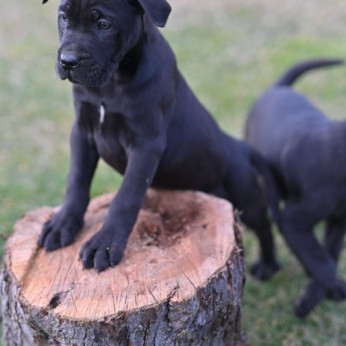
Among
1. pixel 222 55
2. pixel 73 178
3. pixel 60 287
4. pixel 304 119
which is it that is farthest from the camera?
pixel 222 55

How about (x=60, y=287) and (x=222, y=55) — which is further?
(x=222, y=55)

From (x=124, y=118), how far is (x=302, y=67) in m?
2.64

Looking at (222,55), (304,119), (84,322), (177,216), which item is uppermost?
(84,322)

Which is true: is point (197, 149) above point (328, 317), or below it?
above

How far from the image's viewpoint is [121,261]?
241 centimetres

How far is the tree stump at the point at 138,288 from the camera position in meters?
2.14

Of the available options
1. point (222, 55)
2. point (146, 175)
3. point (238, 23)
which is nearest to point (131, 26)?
point (146, 175)

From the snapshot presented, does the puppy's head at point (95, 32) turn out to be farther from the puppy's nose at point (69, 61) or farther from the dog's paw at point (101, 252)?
the dog's paw at point (101, 252)

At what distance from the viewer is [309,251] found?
11.3ft

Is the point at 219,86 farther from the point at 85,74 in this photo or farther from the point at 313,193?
the point at 85,74

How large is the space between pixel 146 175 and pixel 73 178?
1.41ft

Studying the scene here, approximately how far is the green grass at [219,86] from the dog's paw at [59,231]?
1.38 metres

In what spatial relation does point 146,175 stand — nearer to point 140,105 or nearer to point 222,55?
point 140,105

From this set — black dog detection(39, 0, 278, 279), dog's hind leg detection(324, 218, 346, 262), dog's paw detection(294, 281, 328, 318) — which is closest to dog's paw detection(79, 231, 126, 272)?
black dog detection(39, 0, 278, 279)
